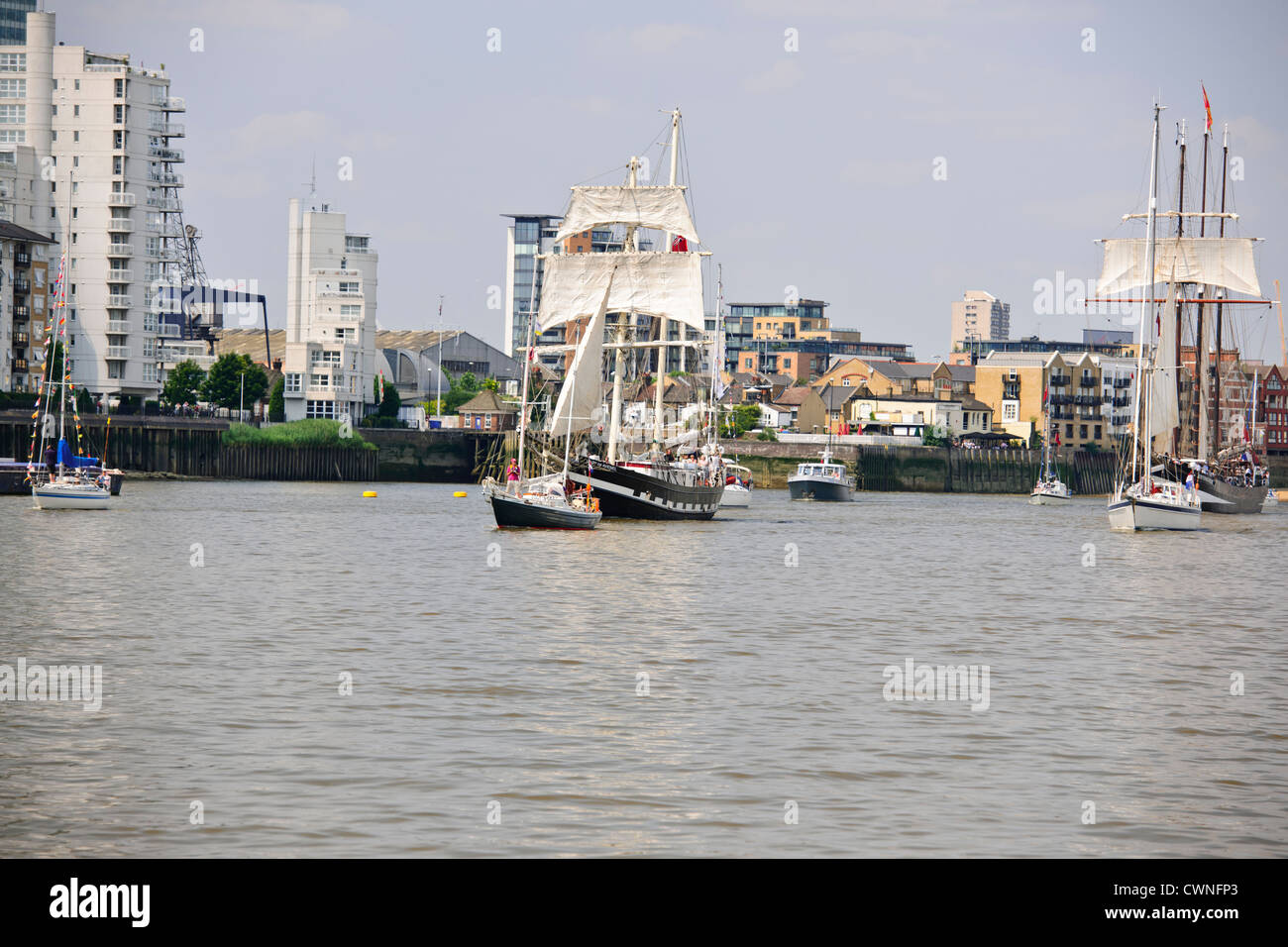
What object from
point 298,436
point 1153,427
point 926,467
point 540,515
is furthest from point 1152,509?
point 926,467

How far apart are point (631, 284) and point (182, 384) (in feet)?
268

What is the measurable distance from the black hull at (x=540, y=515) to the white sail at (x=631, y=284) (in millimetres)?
26537

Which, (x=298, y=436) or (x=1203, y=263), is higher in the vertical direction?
(x=1203, y=263)

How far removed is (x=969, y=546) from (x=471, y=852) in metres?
60.7

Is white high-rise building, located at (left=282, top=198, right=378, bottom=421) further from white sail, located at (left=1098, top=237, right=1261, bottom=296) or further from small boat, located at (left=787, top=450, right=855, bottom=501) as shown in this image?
white sail, located at (left=1098, top=237, right=1261, bottom=296)

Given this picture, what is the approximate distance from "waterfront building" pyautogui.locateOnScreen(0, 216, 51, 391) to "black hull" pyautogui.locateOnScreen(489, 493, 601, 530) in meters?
86.0

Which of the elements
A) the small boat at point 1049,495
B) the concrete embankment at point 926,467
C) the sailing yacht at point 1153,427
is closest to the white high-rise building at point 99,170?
the concrete embankment at point 926,467

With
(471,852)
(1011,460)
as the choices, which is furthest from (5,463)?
(1011,460)

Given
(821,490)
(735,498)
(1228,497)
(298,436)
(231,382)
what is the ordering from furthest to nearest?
(231,382)
(298,436)
(821,490)
(1228,497)
(735,498)

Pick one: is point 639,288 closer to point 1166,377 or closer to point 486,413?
point 1166,377

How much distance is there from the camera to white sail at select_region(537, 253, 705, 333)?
97.9m

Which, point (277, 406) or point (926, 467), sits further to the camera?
point (926, 467)

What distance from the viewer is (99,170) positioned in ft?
489

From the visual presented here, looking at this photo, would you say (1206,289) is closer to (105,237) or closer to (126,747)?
(105,237)
